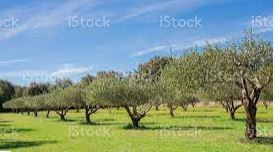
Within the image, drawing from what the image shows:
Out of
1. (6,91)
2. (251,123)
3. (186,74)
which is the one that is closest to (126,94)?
(186,74)

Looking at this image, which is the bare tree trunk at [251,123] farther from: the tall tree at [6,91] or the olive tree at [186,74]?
the tall tree at [6,91]

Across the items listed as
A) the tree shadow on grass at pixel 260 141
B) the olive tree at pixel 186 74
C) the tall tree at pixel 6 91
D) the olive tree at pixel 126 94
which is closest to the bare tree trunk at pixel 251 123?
the tree shadow on grass at pixel 260 141

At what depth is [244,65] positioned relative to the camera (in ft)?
125

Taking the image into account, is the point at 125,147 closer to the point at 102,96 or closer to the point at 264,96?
the point at 102,96

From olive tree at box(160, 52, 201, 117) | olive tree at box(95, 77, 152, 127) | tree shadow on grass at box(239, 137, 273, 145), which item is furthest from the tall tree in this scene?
tree shadow on grass at box(239, 137, 273, 145)

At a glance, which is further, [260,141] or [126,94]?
[126,94]

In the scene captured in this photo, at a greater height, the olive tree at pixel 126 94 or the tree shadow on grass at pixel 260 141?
the olive tree at pixel 126 94

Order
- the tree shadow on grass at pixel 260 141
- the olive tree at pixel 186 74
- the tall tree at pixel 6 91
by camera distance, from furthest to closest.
A: the tall tree at pixel 6 91 → the olive tree at pixel 186 74 → the tree shadow on grass at pixel 260 141

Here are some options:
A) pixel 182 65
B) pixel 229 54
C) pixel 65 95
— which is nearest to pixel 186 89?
pixel 182 65

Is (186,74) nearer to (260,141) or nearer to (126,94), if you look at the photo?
(260,141)

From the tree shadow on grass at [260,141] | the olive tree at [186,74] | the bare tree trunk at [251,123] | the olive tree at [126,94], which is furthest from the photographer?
the olive tree at [126,94]

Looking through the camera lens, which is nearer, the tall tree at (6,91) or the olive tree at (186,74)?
the olive tree at (186,74)

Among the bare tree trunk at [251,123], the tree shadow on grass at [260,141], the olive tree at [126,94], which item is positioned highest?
the olive tree at [126,94]

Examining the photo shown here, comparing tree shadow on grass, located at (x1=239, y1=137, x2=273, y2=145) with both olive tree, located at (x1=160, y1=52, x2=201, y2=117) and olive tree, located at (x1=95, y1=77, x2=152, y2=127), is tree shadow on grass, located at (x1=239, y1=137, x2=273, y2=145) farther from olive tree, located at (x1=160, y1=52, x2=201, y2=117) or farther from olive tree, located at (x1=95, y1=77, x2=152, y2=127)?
olive tree, located at (x1=95, y1=77, x2=152, y2=127)
